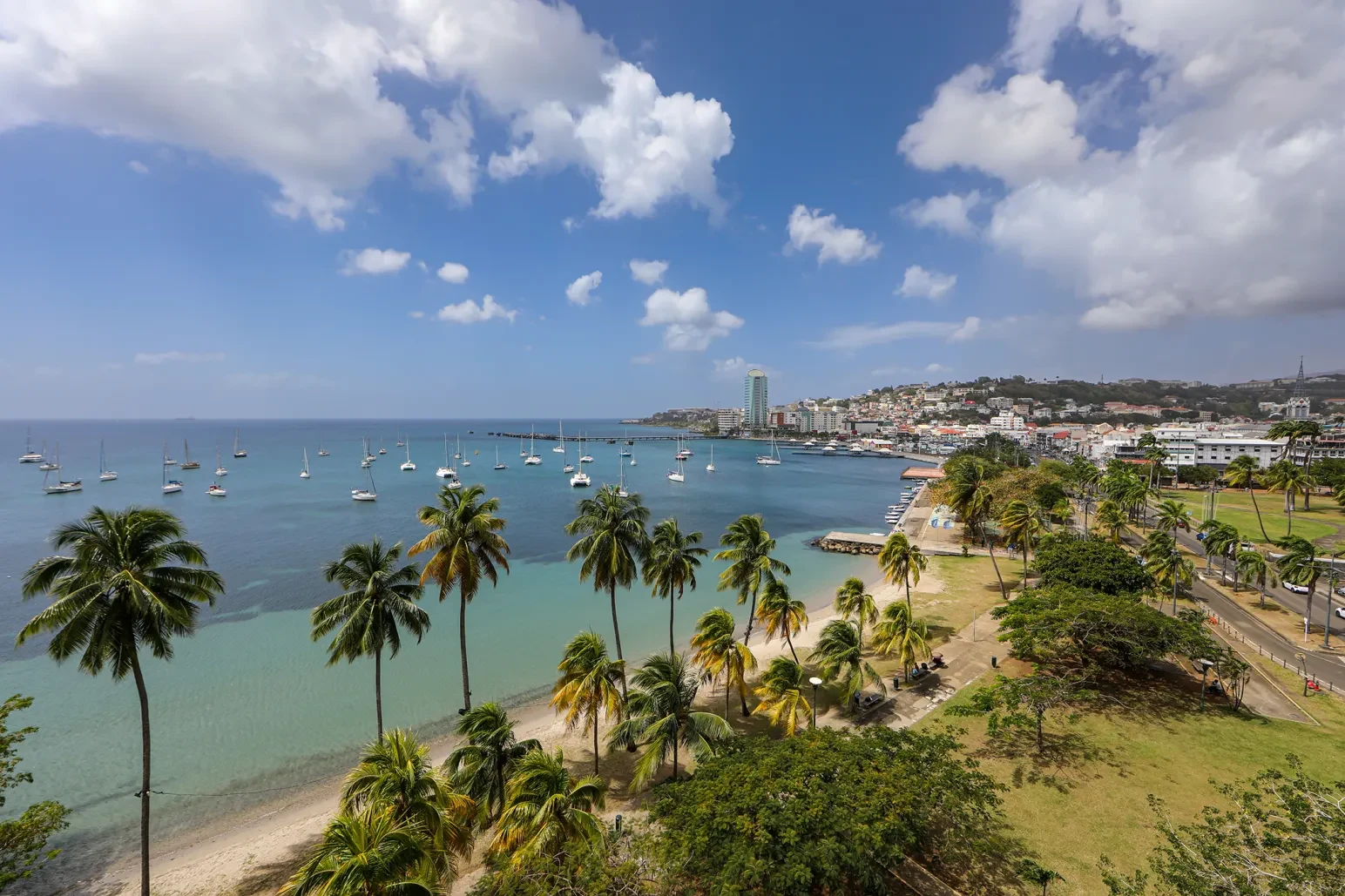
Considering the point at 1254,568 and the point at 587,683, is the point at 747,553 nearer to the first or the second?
the point at 587,683

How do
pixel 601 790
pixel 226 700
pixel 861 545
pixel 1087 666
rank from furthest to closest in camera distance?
1. pixel 861 545
2. pixel 226 700
3. pixel 1087 666
4. pixel 601 790

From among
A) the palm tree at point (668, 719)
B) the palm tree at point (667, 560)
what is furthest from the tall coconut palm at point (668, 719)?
the palm tree at point (667, 560)

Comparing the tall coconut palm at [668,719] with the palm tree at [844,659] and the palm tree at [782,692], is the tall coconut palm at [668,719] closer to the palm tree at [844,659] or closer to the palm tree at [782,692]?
the palm tree at [782,692]

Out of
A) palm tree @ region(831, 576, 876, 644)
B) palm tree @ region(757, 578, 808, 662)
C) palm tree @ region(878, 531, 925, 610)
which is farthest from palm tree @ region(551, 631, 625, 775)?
palm tree @ region(878, 531, 925, 610)

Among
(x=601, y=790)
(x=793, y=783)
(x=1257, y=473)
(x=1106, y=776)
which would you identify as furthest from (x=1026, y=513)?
(x=1257, y=473)

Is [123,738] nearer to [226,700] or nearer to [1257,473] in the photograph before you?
[226,700]

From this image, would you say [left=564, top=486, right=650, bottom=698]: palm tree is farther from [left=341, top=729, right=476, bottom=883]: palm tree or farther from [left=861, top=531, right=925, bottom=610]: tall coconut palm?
[left=861, top=531, right=925, bottom=610]: tall coconut palm
